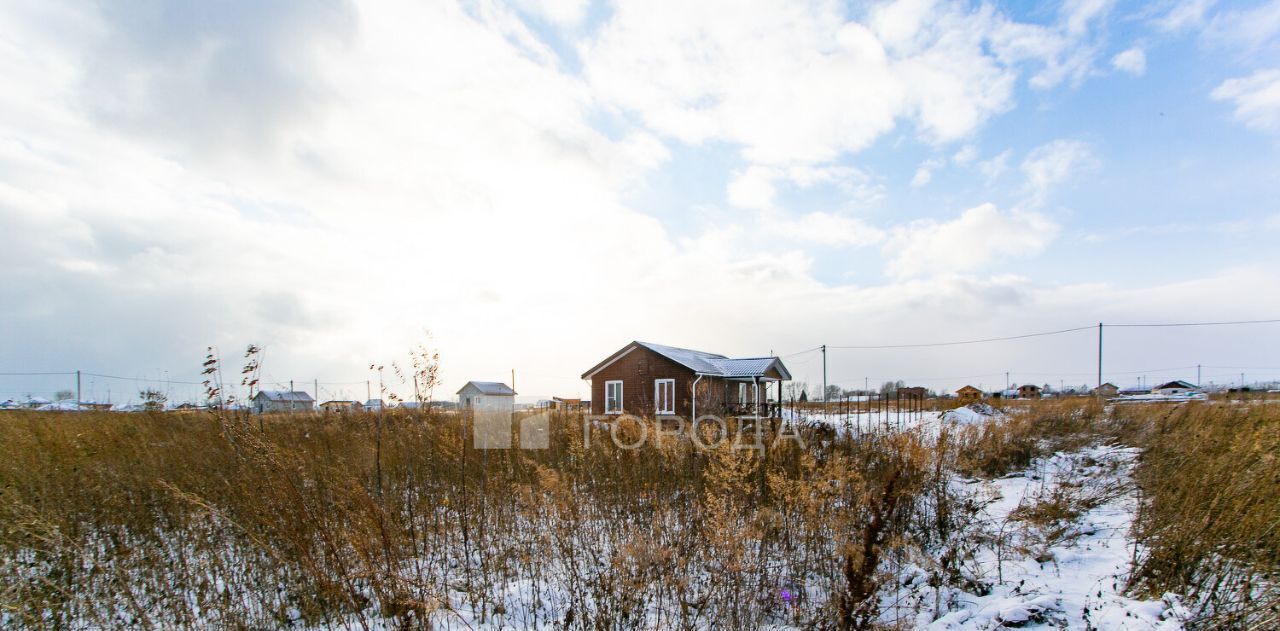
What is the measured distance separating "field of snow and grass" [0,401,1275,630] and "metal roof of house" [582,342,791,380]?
1454 cm

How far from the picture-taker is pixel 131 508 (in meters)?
3.90

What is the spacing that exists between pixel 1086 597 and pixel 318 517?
5.20m

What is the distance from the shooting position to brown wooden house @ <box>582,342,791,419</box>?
65.2 feet

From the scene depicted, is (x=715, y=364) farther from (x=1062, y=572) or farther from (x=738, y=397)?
(x=1062, y=572)

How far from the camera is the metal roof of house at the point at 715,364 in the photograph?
20562 mm

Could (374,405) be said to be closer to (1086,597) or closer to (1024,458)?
(1086,597)

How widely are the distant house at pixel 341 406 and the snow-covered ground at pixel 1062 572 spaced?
27.8 ft

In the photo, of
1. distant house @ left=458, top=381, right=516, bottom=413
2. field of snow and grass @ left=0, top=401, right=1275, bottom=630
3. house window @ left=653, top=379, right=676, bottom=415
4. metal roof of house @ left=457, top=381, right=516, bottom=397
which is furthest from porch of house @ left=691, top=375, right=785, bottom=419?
metal roof of house @ left=457, top=381, right=516, bottom=397

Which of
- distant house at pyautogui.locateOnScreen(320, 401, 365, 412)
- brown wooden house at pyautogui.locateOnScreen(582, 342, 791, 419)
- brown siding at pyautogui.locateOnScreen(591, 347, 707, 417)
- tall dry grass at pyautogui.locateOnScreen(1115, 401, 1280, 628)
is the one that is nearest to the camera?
tall dry grass at pyautogui.locateOnScreen(1115, 401, 1280, 628)

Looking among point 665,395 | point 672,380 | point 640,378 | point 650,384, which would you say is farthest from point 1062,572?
point 640,378

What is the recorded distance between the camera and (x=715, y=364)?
891 inches

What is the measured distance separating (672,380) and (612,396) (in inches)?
130

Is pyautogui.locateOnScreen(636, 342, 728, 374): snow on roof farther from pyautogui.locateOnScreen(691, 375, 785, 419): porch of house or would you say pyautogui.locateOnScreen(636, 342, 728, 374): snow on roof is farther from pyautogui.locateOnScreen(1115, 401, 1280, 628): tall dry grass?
pyautogui.locateOnScreen(1115, 401, 1280, 628): tall dry grass

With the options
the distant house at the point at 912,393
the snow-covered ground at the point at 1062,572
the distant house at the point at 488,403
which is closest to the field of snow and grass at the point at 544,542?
the snow-covered ground at the point at 1062,572
